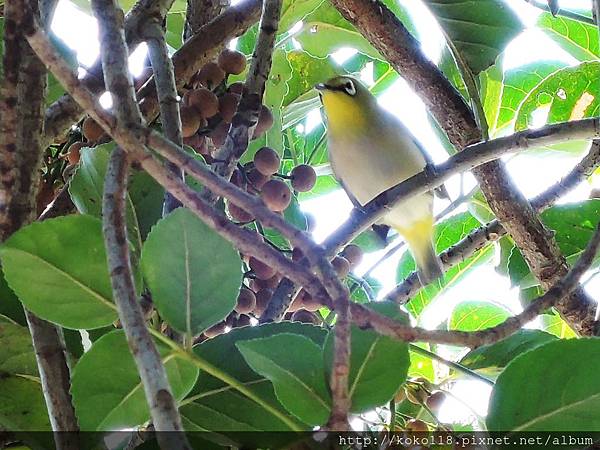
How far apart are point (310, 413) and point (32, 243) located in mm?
245

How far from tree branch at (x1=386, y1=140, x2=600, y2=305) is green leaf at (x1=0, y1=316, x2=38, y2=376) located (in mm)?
622

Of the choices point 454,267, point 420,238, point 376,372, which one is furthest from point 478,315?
point 376,372

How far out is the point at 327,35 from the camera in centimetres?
158

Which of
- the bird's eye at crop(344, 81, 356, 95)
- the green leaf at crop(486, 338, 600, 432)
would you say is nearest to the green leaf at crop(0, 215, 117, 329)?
the green leaf at crop(486, 338, 600, 432)

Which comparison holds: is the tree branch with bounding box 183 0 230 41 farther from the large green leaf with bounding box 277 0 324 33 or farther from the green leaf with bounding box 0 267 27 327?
the green leaf with bounding box 0 267 27 327

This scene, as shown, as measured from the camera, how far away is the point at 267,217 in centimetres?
47

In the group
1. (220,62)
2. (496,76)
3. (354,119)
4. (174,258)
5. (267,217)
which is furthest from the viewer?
(354,119)

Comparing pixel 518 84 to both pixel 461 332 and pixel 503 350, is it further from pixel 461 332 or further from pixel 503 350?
pixel 461 332

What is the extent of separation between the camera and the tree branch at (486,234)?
4.05 ft

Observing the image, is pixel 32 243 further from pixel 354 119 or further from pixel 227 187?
pixel 354 119

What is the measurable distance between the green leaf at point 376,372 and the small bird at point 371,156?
4.79 ft

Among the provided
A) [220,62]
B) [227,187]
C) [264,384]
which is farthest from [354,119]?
[227,187]

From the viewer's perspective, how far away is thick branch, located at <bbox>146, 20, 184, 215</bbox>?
77 centimetres

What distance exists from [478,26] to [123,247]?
31.7 inches
